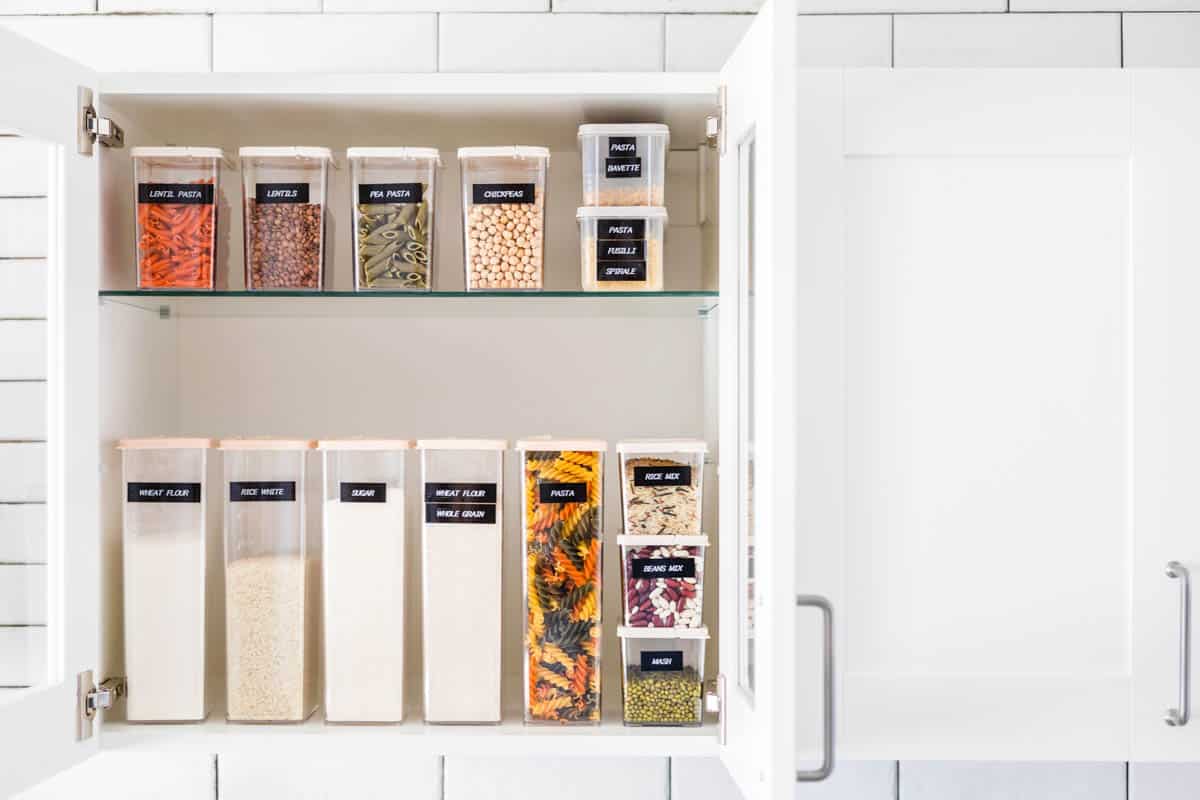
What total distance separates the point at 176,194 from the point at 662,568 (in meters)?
0.70

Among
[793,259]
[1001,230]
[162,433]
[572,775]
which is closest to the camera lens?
[793,259]

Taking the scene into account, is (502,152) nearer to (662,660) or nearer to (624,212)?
(624,212)

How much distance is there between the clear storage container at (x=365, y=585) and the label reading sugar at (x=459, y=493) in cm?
4

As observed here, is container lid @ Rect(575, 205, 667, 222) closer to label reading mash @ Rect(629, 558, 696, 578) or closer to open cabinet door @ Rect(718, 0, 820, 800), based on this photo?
open cabinet door @ Rect(718, 0, 820, 800)

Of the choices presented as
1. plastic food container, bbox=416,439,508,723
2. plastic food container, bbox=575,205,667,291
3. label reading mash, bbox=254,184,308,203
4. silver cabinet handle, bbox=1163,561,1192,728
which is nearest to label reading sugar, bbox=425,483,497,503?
plastic food container, bbox=416,439,508,723

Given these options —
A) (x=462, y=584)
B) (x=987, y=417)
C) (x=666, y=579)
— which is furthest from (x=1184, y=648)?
(x=462, y=584)

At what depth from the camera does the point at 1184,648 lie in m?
1.06

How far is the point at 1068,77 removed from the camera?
1081 mm

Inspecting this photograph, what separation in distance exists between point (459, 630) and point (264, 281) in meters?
0.46

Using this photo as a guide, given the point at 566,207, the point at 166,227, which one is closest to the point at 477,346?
the point at 566,207

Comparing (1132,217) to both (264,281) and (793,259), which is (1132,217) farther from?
(264,281)

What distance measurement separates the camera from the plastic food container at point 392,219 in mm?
1165

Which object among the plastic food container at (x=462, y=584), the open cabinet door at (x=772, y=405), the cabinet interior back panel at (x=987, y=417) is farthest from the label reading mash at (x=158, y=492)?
the cabinet interior back panel at (x=987, y=417)

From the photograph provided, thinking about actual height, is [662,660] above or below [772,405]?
below
